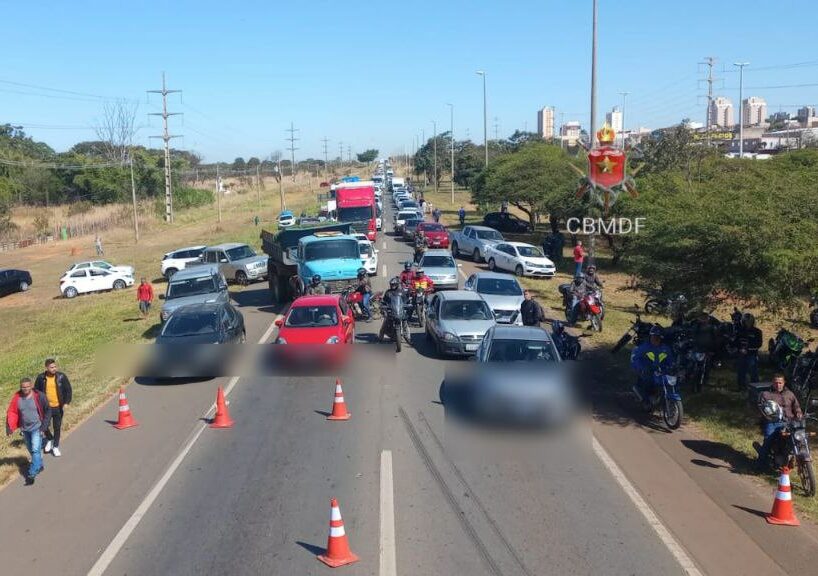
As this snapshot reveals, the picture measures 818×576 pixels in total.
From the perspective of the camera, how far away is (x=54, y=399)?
39.5 ft

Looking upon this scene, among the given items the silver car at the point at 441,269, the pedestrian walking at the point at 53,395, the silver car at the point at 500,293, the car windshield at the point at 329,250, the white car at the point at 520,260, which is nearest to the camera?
the pedestrian walking at the point at 53,395

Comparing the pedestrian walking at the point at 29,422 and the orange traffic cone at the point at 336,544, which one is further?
the pedestrian walking at the point at 29,422

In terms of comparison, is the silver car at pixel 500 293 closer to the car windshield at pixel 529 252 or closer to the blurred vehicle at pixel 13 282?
the car windshield at pixel 529 252

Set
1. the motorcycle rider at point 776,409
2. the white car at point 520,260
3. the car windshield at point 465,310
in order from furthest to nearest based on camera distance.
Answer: the white car at point 520,260
the car windshield at point 465,310
the motorcycle rider at point 776,409

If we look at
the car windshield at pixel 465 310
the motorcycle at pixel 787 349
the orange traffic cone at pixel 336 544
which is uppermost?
the car windshield at pixel 465 310

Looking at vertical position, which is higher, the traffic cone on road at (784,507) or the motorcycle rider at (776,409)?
the motorcycle rider at (776,409)

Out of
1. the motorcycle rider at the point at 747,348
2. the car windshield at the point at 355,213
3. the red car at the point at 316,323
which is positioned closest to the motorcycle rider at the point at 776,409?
the motorcycle rider at the point at 747,348

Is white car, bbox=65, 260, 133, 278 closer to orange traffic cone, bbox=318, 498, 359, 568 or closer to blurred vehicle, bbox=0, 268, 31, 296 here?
blurred vehicle, bbox=0, 268, 31, 296

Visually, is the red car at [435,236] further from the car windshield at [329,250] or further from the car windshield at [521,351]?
the car windshield at [521,351]

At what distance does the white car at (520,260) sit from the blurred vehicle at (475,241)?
44.5 inches

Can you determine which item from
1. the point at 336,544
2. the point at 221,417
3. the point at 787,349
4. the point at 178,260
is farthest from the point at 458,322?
the point at 178,260

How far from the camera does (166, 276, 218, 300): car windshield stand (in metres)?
23.6

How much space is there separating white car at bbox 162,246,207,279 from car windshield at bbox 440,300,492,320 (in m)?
21.7

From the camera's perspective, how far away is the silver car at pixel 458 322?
57.6ft
